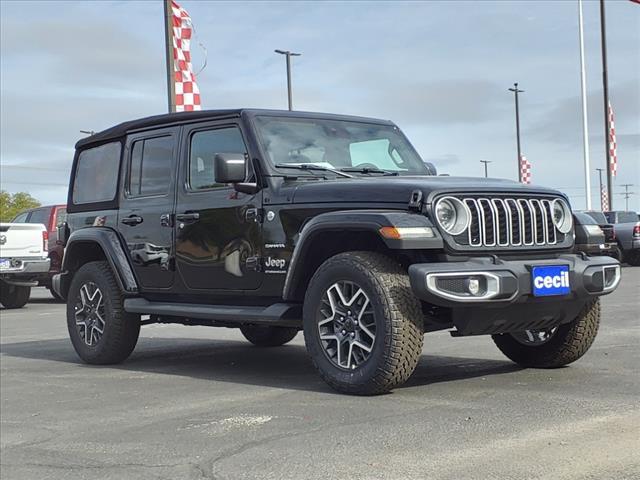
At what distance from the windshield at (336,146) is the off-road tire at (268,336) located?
2.13 m

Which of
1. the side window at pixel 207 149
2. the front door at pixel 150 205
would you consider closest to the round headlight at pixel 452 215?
the side window at pixel 207 149

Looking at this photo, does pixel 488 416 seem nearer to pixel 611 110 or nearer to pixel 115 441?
pixel 115 441

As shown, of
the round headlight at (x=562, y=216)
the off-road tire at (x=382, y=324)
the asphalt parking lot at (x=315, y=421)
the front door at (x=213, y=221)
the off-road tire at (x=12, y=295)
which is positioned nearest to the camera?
the asphalt parking lot at (x=315, y=421)

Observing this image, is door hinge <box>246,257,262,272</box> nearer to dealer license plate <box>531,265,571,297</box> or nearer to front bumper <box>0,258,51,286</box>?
dealer license plate <box>531,265,571,297</box>

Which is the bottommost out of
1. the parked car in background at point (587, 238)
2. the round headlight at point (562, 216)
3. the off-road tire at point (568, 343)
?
the off-road tire at point (568, 343)

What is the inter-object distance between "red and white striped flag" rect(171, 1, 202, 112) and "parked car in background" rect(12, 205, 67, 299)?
3.35 meters

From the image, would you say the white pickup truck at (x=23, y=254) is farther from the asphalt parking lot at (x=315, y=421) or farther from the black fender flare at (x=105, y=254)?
the asphalt parking lot at (x=315, y=421)

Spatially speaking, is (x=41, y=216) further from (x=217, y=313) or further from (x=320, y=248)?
(x=320, y=248)

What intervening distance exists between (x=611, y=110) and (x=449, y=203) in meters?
30.3

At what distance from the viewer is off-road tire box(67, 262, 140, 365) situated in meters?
7.43

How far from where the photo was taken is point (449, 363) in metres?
6.75

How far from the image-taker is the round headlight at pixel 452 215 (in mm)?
5285

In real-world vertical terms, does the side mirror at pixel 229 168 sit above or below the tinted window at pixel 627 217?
above

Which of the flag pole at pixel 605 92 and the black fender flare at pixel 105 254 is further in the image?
the flag pole at pixel 605 92
